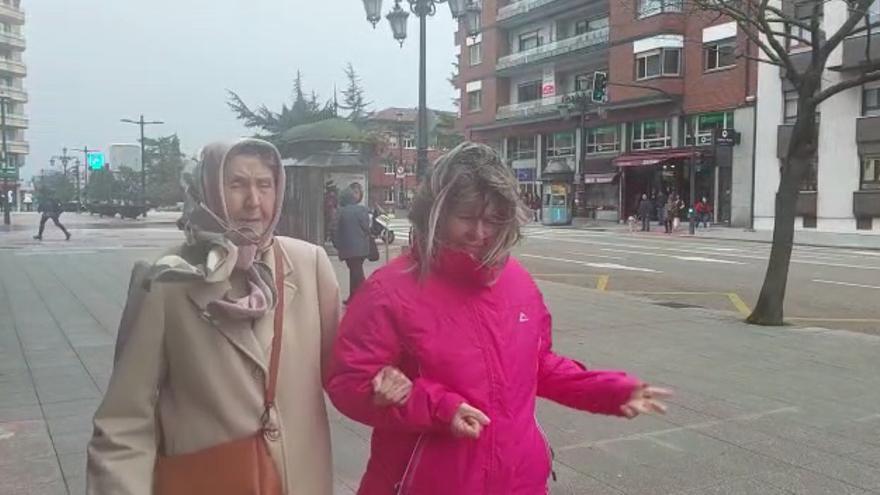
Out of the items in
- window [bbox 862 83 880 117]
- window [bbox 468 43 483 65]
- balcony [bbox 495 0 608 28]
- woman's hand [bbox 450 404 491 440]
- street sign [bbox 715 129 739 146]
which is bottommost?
woman's hand [bbox 450 404 491 440]

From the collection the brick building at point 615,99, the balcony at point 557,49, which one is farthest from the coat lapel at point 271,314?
the balcony at point 557,49

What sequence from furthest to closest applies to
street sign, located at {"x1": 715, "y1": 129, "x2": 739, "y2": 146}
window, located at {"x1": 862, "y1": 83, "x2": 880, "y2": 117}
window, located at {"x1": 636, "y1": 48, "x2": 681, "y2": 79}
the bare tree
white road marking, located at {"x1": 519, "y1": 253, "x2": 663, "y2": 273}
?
window, located at {"x1": 636, "y1": 48, "x2": 681, "y2": 79}, street sign, located at {"x1": 715, "y1": 129, "x2": 739, "y2": 146}, window, located at {"x1": 862, "y1": 83, "x2": 880, "y2": 117}, white road marking, located at {"x1": 519, "y1": 253, "x2": 663, "y2": 273}, the bare tree

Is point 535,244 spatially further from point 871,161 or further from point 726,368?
point 726,368

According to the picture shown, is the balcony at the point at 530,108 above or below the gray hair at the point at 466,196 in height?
above

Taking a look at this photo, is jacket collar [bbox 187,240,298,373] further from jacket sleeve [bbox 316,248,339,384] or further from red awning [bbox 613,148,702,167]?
red awning [bbox 613,148,702,167]

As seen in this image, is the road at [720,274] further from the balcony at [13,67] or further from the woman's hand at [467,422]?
the balcony at [13,67]

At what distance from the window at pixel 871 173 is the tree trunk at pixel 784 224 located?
24267 millimetres

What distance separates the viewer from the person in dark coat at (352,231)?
33.9 ft

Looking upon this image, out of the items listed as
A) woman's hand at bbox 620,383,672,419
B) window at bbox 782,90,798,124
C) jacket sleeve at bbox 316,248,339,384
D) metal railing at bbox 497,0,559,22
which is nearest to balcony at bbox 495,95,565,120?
metal railing at bbox 497,0,559,22

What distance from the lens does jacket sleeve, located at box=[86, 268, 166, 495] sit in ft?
6.15

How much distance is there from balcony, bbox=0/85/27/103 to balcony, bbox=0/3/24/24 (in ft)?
23.4

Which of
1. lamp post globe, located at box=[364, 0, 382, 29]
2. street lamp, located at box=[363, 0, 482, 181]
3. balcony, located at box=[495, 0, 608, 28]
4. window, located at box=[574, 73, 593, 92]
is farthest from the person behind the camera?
balcony, located at box=[495, 0, 608, 28]

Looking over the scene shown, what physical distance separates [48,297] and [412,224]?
10.6 metres

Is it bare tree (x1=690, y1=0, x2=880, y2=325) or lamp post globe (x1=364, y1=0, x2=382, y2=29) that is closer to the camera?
bare tree (x1=690, y1=0, x2=880, y2=325)
